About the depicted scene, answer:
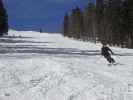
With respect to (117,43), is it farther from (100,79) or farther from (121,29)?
(100,79)

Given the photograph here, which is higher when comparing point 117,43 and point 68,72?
point 68,72

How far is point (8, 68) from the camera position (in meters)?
17.7

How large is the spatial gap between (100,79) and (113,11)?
5843cm

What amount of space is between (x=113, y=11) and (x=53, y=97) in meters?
61.5

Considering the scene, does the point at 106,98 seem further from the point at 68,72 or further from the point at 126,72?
the point at 126,72

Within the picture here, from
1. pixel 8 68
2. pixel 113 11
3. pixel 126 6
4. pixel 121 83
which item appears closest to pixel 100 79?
pixel 121 83

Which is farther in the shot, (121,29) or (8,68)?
(121,29)

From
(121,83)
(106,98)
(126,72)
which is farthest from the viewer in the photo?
(126,72)

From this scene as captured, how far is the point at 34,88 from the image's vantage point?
46.2ft

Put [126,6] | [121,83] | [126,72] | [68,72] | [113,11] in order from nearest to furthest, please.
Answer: [121,83] → [68,72] → [126,72] → [126,6] → [113,11]

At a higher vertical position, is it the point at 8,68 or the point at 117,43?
the point at 8,68

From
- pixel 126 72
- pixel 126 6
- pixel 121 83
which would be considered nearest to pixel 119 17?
pixel 126 6

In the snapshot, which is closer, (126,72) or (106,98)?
(106,98)

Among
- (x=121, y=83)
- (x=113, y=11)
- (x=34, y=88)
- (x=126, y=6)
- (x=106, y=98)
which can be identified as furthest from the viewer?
(x=113, y=11)
